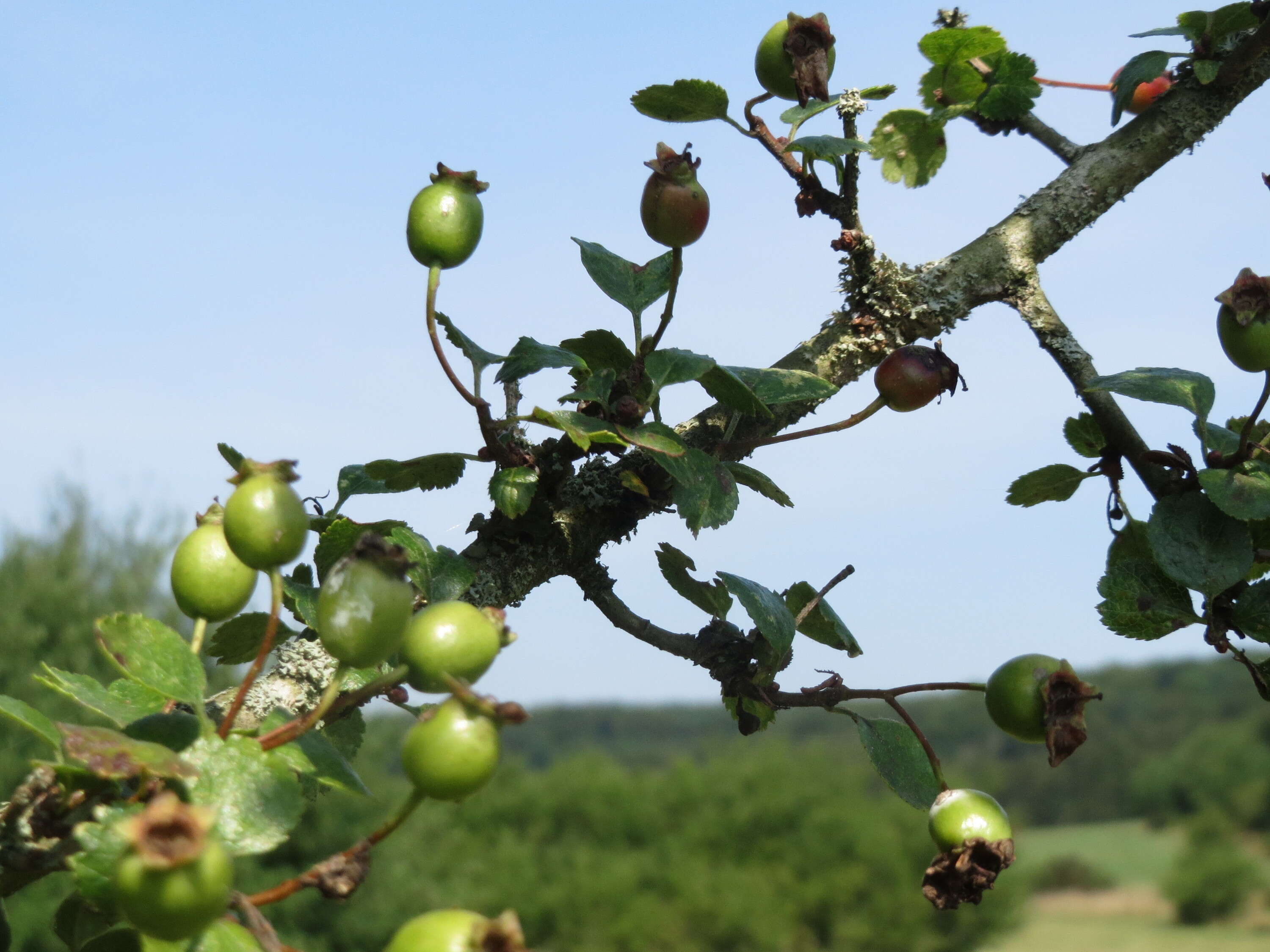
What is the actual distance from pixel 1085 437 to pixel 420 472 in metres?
0.57

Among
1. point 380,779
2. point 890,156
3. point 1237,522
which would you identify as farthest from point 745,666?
point 380,779

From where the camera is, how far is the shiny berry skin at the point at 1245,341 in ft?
2.35

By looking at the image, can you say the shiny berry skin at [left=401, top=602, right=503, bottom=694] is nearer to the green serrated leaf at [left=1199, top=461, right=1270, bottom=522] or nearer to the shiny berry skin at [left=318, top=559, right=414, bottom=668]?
the shiny berry skin at [left=318, top=559, right=414, bottom=668]

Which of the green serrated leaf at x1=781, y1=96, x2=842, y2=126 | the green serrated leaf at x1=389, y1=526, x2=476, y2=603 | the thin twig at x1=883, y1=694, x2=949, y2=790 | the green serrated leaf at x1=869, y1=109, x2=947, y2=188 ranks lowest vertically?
the green serrated leaf at x1=389, y1=526, x2=476, y2=603

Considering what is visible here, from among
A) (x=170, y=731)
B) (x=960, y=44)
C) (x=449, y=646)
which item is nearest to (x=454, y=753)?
(x=449, y=646)

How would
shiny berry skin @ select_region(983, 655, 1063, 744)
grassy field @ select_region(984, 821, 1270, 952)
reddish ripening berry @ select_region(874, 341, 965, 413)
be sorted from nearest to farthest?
shiny berry skin @ select_region(983, 655, 1063, 744)
reddish ripening berry @ select_region(874, 341, 965, 413)
grassy field @ select_region(984, 821, 1270, 952)

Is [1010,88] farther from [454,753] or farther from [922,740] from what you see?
[454,753]

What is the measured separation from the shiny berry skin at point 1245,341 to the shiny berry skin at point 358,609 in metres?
0.63

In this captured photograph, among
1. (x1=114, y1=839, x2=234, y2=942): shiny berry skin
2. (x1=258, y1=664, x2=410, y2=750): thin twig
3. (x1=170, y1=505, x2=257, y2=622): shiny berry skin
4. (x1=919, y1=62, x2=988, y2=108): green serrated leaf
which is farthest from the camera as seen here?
(x1=919, y1=62, x2=988, y2=108): green serrated leaf

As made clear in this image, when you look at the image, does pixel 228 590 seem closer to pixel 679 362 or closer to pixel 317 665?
pixel 317 665

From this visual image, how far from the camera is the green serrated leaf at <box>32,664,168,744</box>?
0.47m

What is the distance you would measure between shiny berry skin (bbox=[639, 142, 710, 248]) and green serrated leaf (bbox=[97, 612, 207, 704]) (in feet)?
1.36

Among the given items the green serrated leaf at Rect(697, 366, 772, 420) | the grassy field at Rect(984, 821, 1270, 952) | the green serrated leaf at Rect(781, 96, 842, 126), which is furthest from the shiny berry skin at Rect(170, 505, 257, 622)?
the grassy field at Rect(984, 821, 1270, 952)

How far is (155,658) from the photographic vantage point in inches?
19.6
